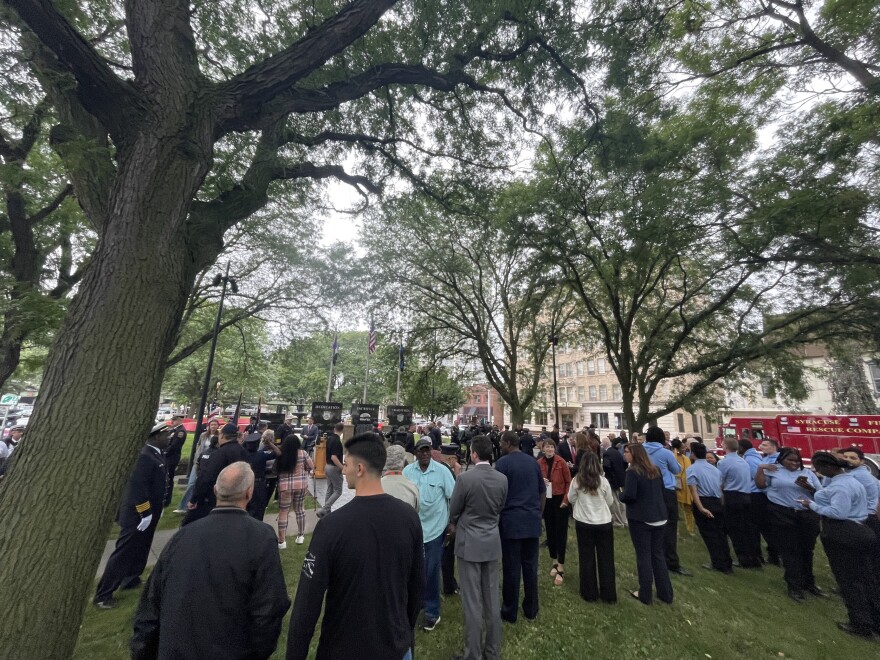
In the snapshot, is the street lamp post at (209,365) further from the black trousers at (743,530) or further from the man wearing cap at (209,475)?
the black trousers at (743,530)

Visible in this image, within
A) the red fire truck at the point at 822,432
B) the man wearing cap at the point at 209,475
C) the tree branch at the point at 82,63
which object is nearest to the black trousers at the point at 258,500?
the man wearing cap at the point at 209,475

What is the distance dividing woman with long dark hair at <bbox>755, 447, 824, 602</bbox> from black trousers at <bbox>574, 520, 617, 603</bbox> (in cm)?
304

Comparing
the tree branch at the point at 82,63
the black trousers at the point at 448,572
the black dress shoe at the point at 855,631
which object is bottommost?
the black dress shoe at the point at 855,631

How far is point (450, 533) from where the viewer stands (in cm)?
411

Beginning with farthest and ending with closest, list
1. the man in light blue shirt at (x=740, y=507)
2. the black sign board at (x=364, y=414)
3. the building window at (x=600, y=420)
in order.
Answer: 1. the building window at (x=600, y=420)
2. the black sign board at (x=364, y=414)
3. the man in light blue shirt at (x=740, y=507)

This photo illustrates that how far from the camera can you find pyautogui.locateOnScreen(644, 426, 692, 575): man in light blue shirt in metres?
5.98

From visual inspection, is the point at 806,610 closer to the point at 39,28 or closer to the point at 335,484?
the point at 335,484

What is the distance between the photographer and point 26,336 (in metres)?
6.85

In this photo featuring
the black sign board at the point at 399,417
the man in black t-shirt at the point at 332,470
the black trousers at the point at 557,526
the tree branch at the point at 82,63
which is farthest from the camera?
the black sign board at the point at 399,417

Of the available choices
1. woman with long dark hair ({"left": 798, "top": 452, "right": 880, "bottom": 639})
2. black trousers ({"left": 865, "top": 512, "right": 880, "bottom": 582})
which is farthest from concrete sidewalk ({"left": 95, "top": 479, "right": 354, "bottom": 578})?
black trousers ({"left": 865, "top": 512, "right": 880, "bottom": 582})

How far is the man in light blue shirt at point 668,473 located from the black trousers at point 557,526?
1695 mm

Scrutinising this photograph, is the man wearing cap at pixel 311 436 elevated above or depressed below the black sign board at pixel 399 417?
below

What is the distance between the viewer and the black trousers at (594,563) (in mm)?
4859

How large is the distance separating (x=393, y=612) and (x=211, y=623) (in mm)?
934
